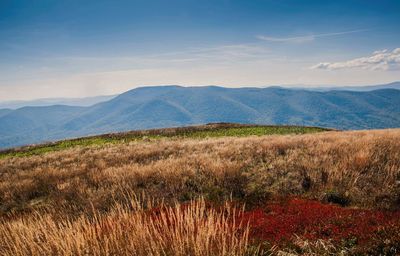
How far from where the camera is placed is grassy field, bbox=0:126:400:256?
4.81m

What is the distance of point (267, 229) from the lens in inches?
252

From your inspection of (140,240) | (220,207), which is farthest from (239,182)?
(140,240)

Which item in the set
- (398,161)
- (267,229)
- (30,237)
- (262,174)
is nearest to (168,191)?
(262,174)

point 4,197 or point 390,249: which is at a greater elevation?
point 390,249

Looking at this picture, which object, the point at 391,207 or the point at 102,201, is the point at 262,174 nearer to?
the point at 391,207

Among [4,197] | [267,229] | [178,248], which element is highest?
[178,248]

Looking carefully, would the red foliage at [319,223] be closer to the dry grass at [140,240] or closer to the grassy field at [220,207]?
the grassy field at [220,207]

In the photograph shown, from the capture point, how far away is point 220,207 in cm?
641

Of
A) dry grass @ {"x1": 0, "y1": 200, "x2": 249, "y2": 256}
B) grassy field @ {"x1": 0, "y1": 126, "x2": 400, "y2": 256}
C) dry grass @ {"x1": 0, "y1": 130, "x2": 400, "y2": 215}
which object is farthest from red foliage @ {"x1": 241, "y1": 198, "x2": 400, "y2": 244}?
dry grass @ {"x1": 0, "y1": 130, "x2": 400, "y2": 215}

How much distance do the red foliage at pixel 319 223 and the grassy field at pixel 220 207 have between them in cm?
2

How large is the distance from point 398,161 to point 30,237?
37.4ft

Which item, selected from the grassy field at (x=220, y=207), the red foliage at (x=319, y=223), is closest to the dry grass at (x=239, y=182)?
the grassy field at (x=220, y=207)

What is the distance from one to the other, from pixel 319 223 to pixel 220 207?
7.02 feet

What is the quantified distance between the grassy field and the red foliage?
0.02 metres
